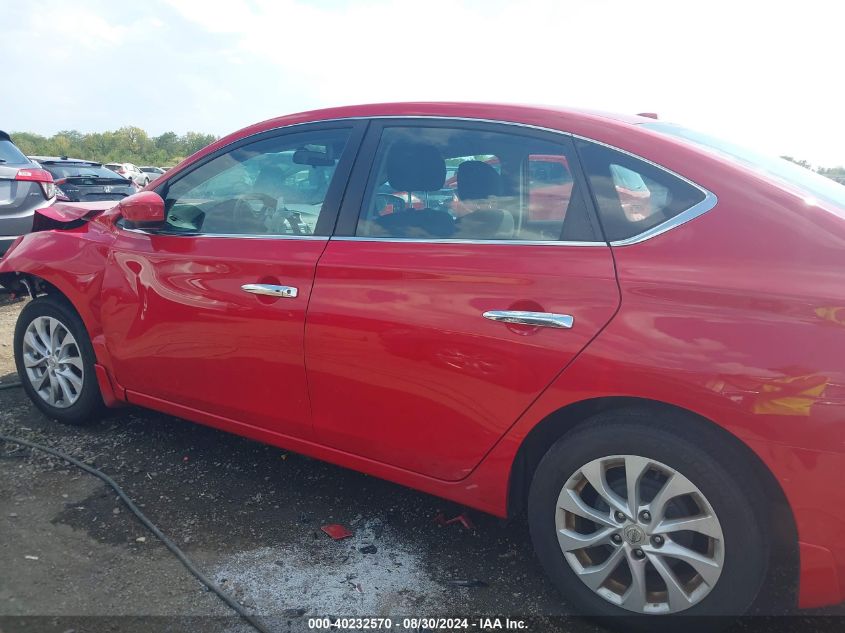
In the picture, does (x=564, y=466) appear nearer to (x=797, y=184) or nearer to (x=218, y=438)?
(x=797, y=184)

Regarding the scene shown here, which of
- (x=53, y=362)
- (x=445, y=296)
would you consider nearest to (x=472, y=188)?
(x=445, y=296)

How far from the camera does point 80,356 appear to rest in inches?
143

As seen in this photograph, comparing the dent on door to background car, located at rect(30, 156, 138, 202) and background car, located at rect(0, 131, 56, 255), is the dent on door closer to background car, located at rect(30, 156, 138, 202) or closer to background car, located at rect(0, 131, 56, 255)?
background car, located at rect(0, 131, 56, 255)

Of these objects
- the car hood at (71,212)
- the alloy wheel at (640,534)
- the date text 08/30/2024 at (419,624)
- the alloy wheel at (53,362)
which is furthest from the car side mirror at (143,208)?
the alloy wheel at (640,534)

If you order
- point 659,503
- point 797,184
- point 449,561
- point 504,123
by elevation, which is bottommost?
point 449,561

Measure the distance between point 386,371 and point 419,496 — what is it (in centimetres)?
95

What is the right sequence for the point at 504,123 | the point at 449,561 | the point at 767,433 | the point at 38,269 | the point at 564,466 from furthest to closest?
1. the point at 38,269
2. the point at 449,561
3. the point at 504,123
4. the point at 564,466
5. the point at 767,433

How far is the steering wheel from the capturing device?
2.93 m

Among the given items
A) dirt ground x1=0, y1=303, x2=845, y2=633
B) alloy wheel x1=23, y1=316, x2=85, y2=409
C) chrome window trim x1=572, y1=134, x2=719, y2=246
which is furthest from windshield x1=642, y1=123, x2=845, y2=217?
alloy wheel x1=23, y1=316, x2=85, y2=409

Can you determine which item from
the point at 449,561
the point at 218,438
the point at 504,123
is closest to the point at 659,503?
the point at 449,561

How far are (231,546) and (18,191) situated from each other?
582cm

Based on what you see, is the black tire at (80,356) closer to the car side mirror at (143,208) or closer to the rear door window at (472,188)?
the car side mirror at (143,208)

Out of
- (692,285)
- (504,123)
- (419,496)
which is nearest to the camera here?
(692,285)

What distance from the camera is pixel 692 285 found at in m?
1.96
